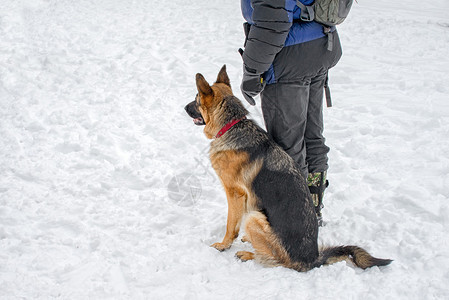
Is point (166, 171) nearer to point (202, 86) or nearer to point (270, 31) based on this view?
point (202, 86)

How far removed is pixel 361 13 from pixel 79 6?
339 inches

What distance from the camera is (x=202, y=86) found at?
10.5 feet

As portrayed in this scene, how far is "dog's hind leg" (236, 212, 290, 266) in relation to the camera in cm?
294

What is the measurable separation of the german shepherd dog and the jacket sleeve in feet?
1.96

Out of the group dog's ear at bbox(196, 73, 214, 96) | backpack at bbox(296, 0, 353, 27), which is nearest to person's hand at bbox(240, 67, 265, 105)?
dog's ear at bbox(196, 73, 214, 96)

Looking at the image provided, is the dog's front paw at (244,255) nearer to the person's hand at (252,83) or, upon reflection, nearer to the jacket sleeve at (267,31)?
the person's hand at (252,83)

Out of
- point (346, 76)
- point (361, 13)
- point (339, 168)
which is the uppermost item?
point (361, 13)

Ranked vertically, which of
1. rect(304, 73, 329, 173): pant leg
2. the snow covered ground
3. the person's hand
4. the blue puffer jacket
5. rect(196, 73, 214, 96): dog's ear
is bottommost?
the snow covered ground

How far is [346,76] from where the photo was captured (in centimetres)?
697

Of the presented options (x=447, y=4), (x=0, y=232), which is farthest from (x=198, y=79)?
(x=447, y=4)

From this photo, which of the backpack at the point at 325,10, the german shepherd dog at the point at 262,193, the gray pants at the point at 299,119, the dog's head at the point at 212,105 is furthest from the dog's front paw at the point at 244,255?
the backpack at the point at 325,10

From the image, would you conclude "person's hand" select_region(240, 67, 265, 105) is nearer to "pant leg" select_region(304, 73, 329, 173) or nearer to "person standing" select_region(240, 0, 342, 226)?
"person standing" select_region(240, 0, 342, 226)

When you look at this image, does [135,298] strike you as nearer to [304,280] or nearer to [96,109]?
[304,280]

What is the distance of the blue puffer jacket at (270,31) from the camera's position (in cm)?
252
